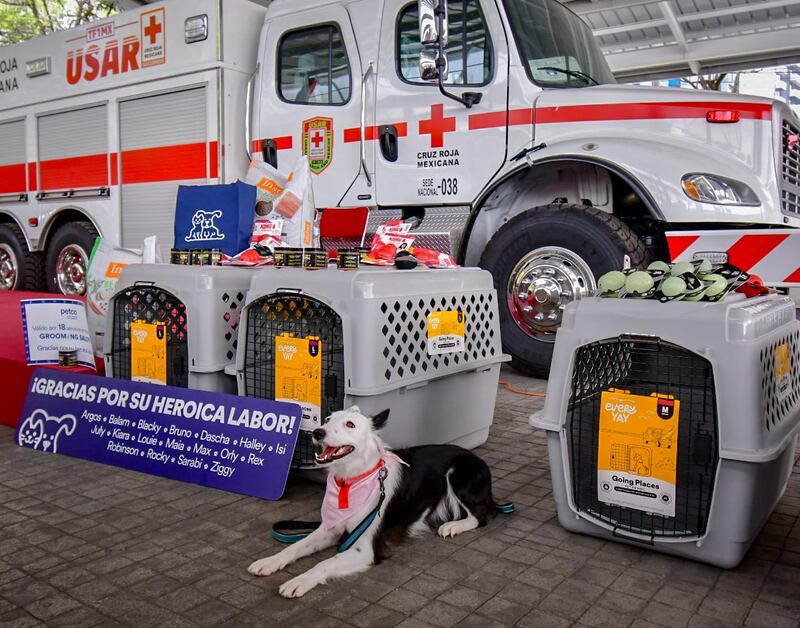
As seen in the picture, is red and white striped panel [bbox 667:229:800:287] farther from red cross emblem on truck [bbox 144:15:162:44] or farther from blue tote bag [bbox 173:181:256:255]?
red cross emblem on truck [bbox 144:15:162:44]

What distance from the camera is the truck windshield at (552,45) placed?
5.36m

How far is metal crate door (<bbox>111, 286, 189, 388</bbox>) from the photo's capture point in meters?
3.67

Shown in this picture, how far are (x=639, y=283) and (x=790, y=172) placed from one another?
296 cm

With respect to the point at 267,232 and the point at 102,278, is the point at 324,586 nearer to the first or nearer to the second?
the point at 267,232

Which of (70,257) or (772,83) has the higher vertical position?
(772,83)

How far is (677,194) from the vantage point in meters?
4.81

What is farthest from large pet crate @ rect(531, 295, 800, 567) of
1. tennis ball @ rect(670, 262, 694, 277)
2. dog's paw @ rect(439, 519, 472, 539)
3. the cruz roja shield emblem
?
the cruz roja shield emblem

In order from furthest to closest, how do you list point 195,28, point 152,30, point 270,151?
point 152,30 < point 195,28 < point 270,151

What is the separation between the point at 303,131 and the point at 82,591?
4552mm

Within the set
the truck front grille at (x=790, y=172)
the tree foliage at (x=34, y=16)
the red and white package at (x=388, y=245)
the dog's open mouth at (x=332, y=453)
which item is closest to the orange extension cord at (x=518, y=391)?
the red and white package at (x=388, y=245)

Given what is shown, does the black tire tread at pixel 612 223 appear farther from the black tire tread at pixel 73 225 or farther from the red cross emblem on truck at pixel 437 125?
the black tire tread at pixel 73 225

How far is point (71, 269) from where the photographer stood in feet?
25.5

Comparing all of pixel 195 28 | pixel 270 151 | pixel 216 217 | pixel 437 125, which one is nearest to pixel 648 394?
pixel 216 217

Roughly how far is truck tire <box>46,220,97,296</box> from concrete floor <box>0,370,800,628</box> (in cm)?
495
